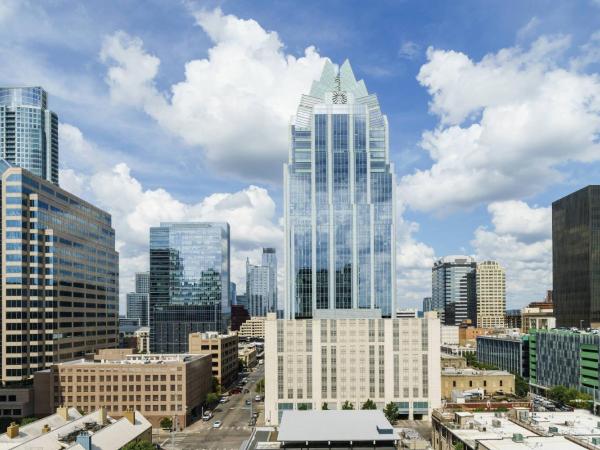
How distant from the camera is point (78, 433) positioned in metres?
97.8

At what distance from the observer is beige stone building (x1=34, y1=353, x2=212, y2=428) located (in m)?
162

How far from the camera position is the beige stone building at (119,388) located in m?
162

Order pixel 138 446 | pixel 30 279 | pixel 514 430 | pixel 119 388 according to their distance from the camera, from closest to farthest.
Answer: pixel 138 446 < pixel 514 430 < pixel 119 388 < pixel 30 279

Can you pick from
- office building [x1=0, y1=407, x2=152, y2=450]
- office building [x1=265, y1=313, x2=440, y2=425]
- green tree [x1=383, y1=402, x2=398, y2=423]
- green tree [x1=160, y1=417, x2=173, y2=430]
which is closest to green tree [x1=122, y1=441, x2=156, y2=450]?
office building [x1=0, y1=407, x2=152, y2=450]

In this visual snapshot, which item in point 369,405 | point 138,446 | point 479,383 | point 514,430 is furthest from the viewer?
point 479,383

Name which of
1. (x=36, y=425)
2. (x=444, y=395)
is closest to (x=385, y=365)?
(x=444, y=395)

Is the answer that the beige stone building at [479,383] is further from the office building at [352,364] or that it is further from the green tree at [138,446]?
the green tree at [138,446]

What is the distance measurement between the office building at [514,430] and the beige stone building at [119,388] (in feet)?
263

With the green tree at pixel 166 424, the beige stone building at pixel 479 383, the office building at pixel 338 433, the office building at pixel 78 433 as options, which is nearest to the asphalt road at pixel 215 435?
the green tree at pixel 166 424

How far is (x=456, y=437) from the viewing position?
322 ft

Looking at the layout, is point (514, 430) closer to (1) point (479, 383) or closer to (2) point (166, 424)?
(1) point (479, 383)

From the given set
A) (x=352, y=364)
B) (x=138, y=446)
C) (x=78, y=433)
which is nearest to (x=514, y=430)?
(x=138, y=446)

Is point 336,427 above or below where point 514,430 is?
above

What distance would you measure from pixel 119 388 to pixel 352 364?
69602 millimetres
